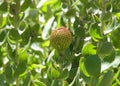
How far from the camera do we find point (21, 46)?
1.23 meters

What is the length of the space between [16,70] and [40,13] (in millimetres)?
501

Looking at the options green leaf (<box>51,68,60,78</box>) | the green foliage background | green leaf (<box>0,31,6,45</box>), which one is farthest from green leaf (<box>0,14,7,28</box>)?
green leaf (<box>51,68,60,78</box>)

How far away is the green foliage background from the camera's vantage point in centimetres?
89

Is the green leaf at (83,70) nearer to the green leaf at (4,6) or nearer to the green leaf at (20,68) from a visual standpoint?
the green leaf at (20,68)

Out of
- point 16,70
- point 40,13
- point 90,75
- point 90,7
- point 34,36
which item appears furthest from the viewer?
point 40,13

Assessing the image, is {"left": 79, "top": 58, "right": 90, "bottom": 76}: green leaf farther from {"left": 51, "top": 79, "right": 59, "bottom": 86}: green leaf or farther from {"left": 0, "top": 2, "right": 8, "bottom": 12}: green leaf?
{"left": 0, "top": 2, "right": 8, "bottom": 12}: green leaf

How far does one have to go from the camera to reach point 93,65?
0.85 m

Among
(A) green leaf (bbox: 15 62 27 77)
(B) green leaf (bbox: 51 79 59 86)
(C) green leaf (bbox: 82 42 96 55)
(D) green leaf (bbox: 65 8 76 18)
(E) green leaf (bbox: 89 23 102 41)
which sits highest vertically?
(D) green leaf (bbox: 65 8 76 18)

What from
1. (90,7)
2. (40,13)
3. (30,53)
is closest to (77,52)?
(90,7)

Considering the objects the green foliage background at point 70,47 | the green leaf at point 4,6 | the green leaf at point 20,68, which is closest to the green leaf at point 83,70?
the green foliage background at point 70,47

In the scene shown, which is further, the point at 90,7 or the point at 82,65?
the point at 90,7

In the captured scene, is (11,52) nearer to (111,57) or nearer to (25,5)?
(25,5)

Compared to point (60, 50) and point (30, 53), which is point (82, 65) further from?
point (30, 53)

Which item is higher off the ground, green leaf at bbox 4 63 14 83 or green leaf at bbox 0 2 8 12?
green leaf at bbox 0 2 8 12
